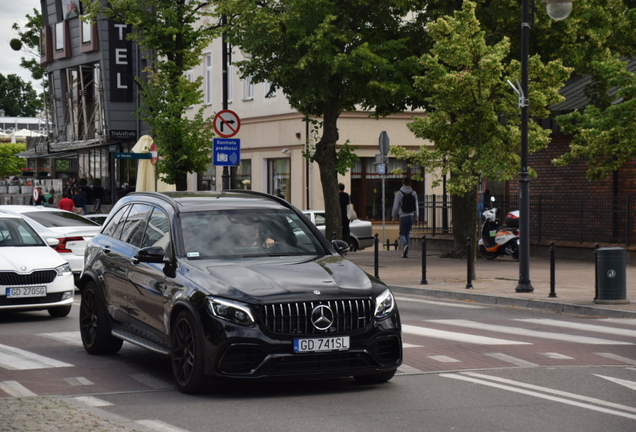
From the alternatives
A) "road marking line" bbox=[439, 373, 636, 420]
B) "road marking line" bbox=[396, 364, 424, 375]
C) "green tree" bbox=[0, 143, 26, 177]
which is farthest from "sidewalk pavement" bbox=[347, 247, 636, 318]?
"green tree" bbox=[0, 143, 26, 177]

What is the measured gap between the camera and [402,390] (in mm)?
8703

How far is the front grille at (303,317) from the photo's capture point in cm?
809

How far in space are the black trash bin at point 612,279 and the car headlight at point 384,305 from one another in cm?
819

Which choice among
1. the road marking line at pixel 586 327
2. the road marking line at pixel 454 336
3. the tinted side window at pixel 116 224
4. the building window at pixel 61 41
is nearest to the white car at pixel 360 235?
the road marking line at pixel 586 327

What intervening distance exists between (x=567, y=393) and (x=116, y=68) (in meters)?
46.7

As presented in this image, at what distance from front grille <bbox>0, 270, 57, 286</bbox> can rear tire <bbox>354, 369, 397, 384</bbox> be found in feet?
21.8

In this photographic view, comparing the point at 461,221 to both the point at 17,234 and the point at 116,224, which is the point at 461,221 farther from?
the point at 116,224

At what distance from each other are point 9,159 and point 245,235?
133779mm

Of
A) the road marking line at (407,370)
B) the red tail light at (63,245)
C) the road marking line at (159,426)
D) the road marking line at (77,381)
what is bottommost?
the road marking line at (407,370)

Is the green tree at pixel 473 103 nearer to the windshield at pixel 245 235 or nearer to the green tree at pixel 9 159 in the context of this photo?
the windshield at pixel 245 235

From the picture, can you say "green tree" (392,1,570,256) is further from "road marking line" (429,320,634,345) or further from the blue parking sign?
"road marking line" (429,320,634,345)

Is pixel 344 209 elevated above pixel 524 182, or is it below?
below

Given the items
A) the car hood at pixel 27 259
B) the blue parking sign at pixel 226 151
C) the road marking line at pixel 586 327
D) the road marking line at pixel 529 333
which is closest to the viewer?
the road marking line at pixel 529 333

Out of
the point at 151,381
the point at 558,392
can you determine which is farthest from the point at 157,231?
the point at 558,392
